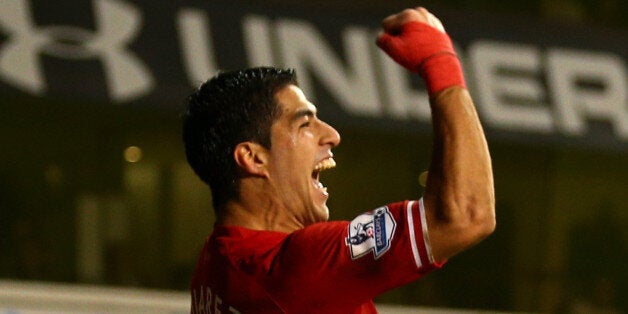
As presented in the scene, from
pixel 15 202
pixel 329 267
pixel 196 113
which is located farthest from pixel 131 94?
pixel 329 267

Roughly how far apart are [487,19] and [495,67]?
0.85 ft

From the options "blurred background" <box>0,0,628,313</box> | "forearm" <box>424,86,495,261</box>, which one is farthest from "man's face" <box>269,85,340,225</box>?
"blurred background" <box>0,0,628,313</box>

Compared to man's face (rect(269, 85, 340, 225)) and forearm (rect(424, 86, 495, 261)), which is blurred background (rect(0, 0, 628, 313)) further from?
forearm (rect(424, 86, 495, 261))

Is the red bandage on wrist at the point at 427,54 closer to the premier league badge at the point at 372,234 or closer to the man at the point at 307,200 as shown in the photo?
the man at the point at 307,200

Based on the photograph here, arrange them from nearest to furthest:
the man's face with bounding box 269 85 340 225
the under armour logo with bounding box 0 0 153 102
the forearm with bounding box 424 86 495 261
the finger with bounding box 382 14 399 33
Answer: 1. the forearm with bounding box 424 86 495 261
2. the finger with bounding box 382 14 399 33
3. the man's face with bounding box 269 85 340 225
4. the under armour logo with bounding box 0 0 153 102

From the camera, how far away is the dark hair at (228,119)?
2373mm

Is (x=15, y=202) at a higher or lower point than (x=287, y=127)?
lower

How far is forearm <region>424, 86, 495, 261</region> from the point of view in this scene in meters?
1.96

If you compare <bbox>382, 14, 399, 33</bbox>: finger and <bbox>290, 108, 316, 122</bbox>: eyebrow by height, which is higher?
<bbox>382, 14, 399, 33</bbox>: finger

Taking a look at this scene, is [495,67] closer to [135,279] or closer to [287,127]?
[135,279]

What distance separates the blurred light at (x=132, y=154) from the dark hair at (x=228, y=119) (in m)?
2.98

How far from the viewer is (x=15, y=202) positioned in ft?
17.3

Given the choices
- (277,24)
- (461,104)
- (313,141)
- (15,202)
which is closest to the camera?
(461,104)

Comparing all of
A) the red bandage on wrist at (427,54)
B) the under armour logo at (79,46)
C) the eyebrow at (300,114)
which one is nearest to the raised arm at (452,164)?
the red bandage on wrist at (427,54)
